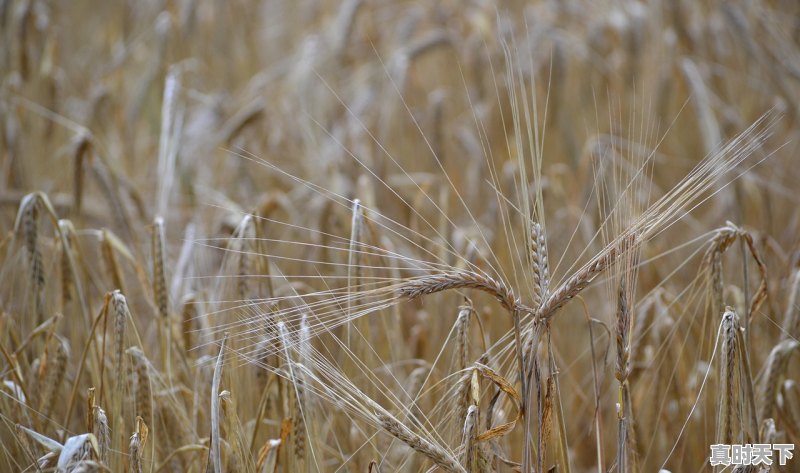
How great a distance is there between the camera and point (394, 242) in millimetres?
1975

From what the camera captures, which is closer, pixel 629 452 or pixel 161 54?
pixel 629 452

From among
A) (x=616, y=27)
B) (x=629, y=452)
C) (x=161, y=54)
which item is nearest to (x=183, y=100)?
(x=161, y=54)

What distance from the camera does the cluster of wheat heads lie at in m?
1.05

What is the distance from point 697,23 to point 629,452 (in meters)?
2.21

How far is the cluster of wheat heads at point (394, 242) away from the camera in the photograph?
1047 millimetres

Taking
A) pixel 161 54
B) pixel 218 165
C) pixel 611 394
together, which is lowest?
pixel 611 394

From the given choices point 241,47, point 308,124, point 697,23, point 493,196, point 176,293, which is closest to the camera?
point 176,293

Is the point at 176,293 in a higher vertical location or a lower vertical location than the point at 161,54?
lower

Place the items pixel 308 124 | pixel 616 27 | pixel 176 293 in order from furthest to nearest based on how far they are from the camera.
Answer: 1. pixel 616 27
2. pixel 308 124
3. pixel 176 293

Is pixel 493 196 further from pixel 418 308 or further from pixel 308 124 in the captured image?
pixel 308 124

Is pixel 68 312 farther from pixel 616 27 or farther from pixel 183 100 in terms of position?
pixel 616 27

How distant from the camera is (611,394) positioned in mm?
1805

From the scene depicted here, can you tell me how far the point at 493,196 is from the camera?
2307 millimetres

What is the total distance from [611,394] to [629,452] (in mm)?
716
